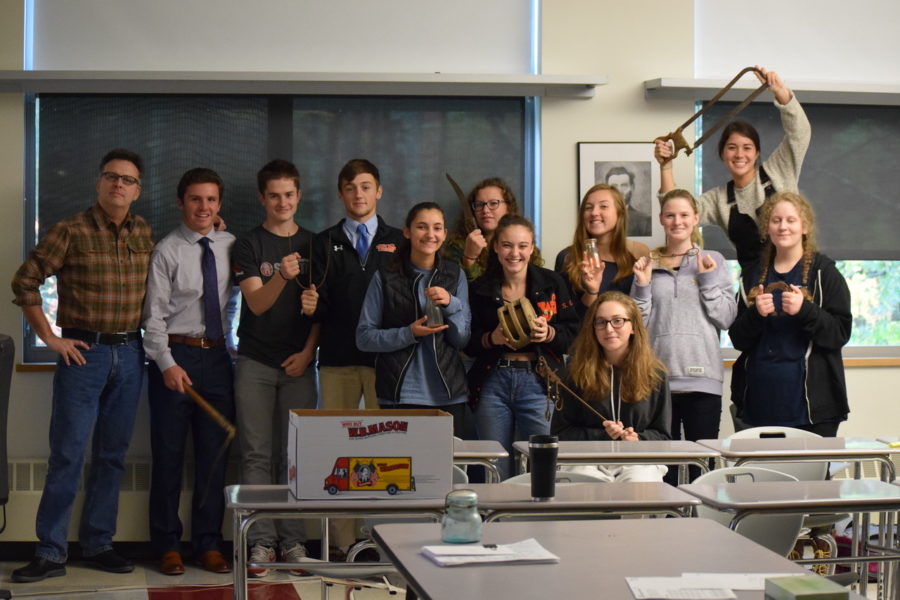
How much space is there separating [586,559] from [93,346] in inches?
124

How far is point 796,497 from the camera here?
2.81 m

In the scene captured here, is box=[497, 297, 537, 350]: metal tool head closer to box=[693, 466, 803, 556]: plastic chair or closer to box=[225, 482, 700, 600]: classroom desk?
box=[693, 466, 803, 556]: plastic chair

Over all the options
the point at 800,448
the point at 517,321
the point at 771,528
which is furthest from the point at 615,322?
the point at 771,528

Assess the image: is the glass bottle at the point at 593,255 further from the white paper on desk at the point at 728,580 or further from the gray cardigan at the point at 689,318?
the white paper on desk at the point at 728,580

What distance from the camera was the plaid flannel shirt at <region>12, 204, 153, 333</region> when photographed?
4.67 meters

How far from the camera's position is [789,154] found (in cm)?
502

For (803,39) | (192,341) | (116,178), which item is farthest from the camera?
(803,39)

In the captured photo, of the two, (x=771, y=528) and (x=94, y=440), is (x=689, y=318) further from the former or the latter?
(x=94, y=440)

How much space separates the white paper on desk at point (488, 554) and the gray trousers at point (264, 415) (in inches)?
107

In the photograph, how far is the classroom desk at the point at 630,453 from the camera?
3410 millimetres

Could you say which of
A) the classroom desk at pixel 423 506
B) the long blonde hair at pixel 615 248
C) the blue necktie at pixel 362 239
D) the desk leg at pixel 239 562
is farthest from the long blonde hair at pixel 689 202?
the desk leg at pixel 239 562

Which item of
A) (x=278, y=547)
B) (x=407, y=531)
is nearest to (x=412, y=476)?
(x=407, y=531)

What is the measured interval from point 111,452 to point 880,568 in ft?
10.3

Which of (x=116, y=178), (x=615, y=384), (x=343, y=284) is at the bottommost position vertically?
(x=615, y=384)
